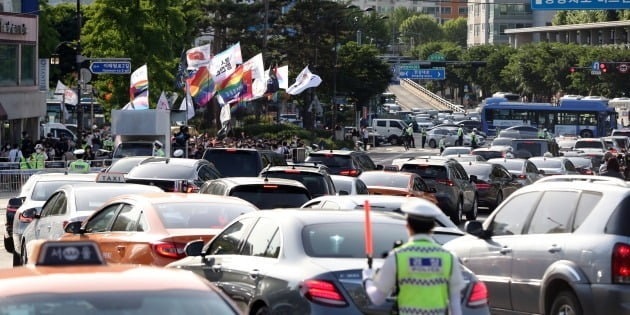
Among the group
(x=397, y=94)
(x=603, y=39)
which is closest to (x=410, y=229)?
(x=603, y=39)

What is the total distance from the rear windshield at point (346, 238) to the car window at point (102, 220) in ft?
14.9

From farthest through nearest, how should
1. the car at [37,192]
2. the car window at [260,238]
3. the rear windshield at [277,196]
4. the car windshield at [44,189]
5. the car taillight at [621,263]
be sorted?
1. the car windshield at [44,189]
2. the car at [37,192]
3. the rear windshield at [277,196]
4. the car taillight at [621,263]
5. the car window at [260,238]

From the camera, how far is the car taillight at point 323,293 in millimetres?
9469

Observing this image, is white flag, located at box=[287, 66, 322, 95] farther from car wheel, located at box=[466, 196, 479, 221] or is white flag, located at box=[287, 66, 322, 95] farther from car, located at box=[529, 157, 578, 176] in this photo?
car wheel, located at box=[466, 196, 479, 221]

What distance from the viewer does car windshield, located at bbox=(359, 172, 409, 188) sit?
86.9 ft

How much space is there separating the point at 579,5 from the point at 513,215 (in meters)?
28.0

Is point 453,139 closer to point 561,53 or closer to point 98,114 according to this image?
point 98,114

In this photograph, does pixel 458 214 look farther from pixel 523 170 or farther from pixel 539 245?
pixel 539 245

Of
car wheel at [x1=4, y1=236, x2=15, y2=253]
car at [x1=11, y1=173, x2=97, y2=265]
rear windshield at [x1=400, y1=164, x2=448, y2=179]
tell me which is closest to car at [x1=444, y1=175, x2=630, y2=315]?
car at [x1=11, y1=173, x2=97, y2=265]

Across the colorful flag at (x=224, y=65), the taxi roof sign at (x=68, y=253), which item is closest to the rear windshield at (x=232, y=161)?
the taxi roof sign at (x=68, y=253)

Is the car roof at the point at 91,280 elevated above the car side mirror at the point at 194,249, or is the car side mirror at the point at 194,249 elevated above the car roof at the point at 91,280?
the car roof at the point at 91,280

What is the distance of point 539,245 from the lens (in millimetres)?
12039

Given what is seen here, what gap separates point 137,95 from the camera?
49.7 meters

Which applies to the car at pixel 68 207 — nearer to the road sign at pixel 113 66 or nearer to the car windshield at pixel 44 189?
the car windshield at pixel 44 189
